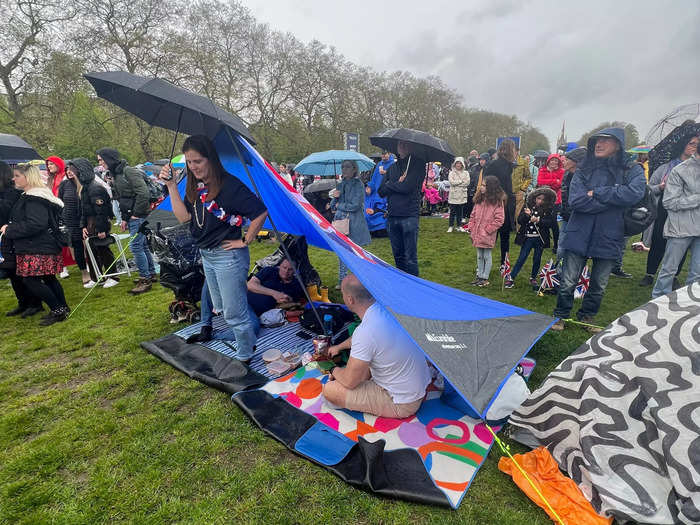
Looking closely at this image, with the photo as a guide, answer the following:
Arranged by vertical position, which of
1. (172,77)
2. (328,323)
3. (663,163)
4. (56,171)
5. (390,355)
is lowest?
(328,323)

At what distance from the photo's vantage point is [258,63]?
22016mm

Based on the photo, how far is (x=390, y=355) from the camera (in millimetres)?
2184

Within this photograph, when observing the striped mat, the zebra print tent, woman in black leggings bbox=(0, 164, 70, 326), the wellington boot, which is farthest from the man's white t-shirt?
woman in black leggings bbox=(0, 164, 70, 326)

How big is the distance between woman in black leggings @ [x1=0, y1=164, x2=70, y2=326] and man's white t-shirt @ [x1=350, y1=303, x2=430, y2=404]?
392cm

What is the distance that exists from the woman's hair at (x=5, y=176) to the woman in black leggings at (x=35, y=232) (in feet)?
0.27

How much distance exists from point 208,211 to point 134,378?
5.67 feet

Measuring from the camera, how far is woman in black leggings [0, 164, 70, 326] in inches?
143

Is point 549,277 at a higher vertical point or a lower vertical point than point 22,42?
lower

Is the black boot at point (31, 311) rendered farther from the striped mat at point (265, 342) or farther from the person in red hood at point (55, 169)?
the striped mat at point (265, 342)

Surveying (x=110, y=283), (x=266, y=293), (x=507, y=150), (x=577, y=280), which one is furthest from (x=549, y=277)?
(x=110, y=283)

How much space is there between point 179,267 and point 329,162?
3.90m

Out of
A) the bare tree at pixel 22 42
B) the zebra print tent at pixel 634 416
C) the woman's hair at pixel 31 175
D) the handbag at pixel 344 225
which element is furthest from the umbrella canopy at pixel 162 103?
the bare tree at pixel 22 42

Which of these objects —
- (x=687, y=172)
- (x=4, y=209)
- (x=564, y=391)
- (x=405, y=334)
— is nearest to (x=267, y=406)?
(x=405, y=334)

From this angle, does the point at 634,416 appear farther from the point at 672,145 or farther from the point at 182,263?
the point at 672,145
